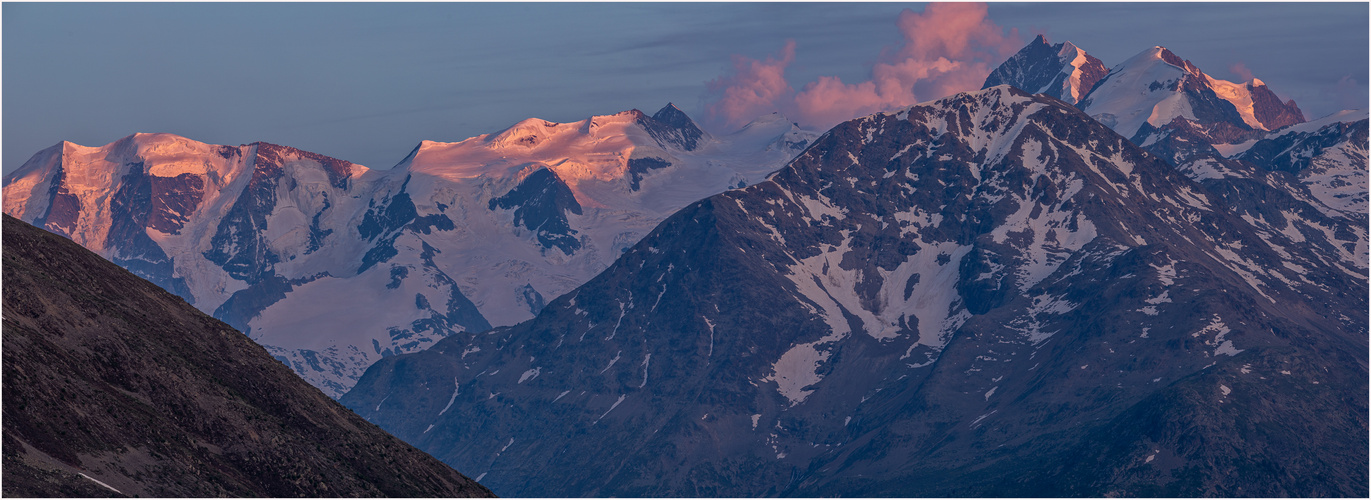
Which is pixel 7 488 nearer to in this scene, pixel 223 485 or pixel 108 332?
pixel 223 485

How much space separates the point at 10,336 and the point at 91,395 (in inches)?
394

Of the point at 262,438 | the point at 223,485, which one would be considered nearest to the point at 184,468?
the point at 223,485

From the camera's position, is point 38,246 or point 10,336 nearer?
point 10,336

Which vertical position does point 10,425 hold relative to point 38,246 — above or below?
below

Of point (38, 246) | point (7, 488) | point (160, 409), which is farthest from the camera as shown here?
point (38, 246)

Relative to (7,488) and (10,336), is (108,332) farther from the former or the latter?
(7,488)

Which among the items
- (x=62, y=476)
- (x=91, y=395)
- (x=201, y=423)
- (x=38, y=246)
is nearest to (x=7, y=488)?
(x=62, y=476)

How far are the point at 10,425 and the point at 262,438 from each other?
39860mm

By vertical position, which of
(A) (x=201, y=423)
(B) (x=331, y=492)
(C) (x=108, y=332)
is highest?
(C) (x=108, y=332)

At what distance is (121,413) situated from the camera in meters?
168

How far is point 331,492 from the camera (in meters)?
188

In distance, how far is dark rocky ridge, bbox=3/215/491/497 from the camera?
15400 centimetres

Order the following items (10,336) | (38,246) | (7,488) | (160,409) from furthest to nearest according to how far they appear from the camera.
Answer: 1. (38,246)
2. (160,409)
3. (10,336)
4. (7,488)

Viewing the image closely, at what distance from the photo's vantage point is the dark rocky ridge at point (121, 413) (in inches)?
6063
